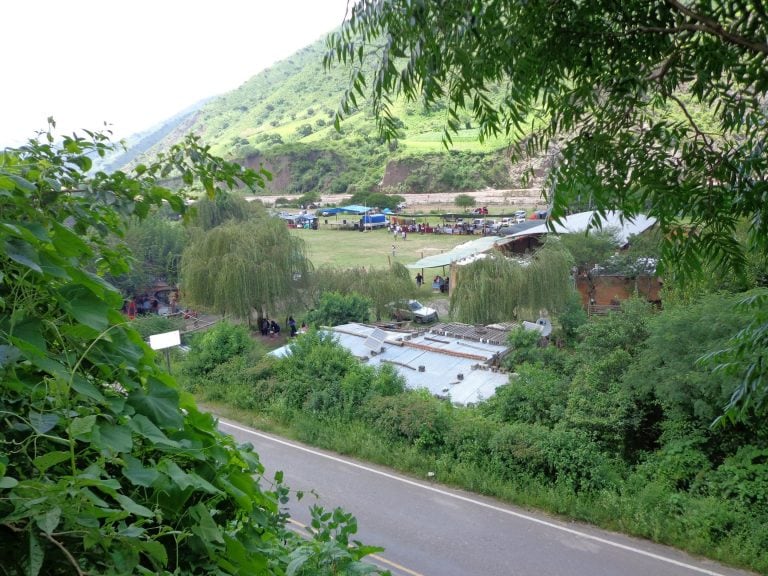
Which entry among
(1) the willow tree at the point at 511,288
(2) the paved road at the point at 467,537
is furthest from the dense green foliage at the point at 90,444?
(1) the willow tree at the point at 511,288

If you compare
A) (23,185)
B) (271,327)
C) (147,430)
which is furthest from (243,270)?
(147,430)

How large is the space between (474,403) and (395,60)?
11122mm

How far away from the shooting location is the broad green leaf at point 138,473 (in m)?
1.45

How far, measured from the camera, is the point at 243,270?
21172 millimetres

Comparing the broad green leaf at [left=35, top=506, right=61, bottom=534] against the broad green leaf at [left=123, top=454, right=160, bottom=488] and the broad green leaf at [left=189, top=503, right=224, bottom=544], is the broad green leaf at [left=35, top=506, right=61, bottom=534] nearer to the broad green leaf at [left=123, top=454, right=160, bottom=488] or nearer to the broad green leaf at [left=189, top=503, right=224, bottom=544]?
the broad green leaf at [left=123, top=454, right=160, bottom=488]

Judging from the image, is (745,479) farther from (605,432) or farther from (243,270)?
(243,270)

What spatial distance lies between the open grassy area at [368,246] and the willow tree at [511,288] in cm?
1335

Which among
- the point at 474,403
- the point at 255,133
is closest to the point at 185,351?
the point at 474,403

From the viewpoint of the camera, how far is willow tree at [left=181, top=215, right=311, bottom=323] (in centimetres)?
2128

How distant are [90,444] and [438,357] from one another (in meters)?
15.2

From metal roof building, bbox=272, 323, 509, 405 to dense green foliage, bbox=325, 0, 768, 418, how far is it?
35.2ft

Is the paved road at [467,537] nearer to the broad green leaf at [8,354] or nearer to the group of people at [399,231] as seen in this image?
the broad green leaf at [8,354]

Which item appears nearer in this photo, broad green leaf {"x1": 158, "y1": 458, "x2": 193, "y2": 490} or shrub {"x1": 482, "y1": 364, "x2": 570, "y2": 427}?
broad green leaf {"x1": 158, "y1": 458, "x2": 193, "y2": 490}

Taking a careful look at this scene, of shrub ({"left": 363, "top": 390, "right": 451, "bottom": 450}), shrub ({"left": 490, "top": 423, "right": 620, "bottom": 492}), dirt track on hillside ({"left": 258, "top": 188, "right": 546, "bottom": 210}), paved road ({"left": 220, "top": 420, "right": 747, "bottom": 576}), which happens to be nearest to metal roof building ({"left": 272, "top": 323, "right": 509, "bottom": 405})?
shrub ({"left": 363, "top": 390, "right": 451, "bottom": 450})
